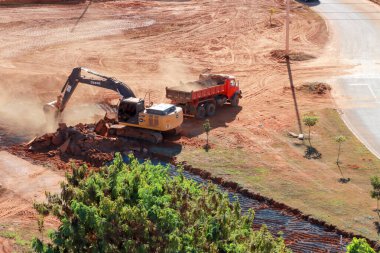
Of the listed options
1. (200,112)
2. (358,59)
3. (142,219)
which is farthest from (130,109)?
(358,59)

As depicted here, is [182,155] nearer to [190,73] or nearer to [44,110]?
[44,110]

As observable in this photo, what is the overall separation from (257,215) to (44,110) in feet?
50.4

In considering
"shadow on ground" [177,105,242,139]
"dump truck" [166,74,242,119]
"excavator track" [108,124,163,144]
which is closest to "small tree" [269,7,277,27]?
"dump truck" [166,74,242,119]

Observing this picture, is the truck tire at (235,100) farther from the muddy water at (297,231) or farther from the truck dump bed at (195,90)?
the muddy water at (297,231)

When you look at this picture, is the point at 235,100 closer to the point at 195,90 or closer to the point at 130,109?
the point at 195,90

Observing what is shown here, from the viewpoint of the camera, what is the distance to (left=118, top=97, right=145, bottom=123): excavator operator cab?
3409 cm

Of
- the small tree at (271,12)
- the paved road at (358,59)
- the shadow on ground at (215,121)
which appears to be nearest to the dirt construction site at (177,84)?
the shadow on ground at (215,121)

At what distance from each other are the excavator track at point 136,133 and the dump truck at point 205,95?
3775 mm

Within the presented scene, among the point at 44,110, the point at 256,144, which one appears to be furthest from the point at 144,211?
the point at 44,110

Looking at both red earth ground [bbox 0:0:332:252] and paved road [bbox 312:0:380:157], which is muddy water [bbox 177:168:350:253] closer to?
red earth ground [bbox 0:0:332:252]

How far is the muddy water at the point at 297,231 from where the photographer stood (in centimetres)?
2561

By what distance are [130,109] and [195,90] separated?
5381 mm

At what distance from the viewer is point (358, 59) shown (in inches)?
1993

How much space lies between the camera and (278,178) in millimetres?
30734
